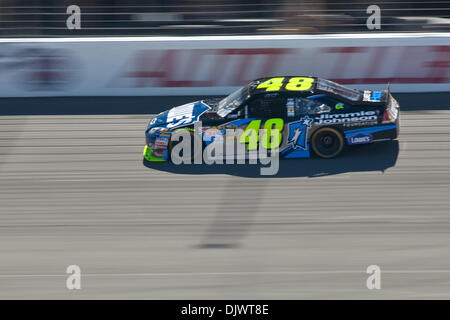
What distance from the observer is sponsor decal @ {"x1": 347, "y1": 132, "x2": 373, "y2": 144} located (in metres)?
10.4

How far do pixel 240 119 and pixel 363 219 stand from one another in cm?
271

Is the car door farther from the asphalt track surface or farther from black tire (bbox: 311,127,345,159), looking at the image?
black tire (bbox: 311,127,345,159)

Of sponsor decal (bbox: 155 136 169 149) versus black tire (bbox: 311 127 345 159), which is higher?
sponsor decal (bbox: 155 136 169 149)

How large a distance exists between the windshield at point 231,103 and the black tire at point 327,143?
1.22 metres

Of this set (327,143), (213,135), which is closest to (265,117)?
(213,135)

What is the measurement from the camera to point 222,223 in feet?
28.0

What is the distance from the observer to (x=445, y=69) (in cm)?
1384

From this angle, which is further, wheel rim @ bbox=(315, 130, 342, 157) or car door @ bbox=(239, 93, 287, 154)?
wheel rim @ bbox=(315, 130, 342, 157)

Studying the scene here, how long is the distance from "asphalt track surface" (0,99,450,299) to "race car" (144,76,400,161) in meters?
0.30

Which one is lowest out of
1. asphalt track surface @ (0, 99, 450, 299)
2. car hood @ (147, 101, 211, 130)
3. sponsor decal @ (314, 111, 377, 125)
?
asphalt track surface @ (0, 99, 450, 299)

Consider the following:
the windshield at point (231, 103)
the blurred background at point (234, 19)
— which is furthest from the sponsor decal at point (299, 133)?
the blurred background at point (234, 19)

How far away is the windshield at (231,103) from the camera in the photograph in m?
10.5

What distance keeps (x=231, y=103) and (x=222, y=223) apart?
271 cm

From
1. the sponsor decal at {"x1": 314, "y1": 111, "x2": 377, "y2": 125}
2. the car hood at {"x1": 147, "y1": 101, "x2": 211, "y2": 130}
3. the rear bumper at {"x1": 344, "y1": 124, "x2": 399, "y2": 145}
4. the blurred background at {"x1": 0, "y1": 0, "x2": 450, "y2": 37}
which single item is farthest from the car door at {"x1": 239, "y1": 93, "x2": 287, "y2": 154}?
the blurred background at {"x1": 0, "y1": 0, "x2": 450, "y2": 37}
